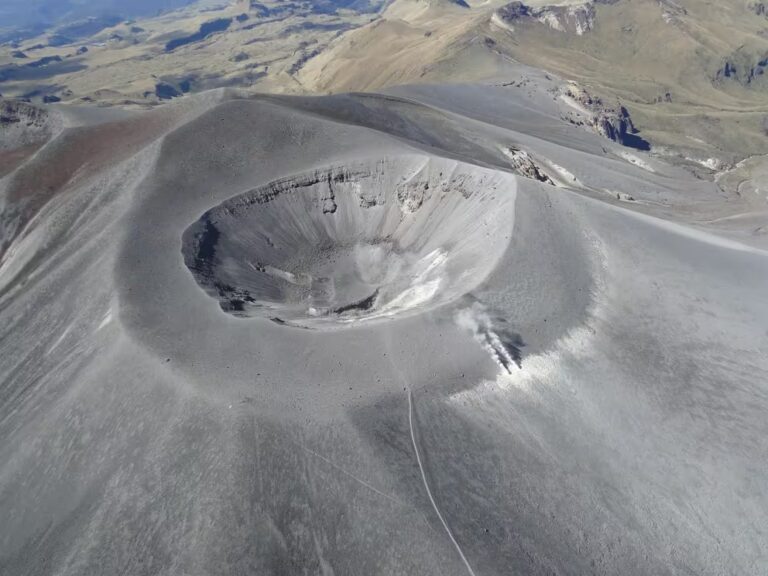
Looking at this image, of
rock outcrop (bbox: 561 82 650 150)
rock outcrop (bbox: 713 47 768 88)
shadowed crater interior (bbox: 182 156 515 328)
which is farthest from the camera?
rock outcrop (bbox: 713 47 768 88)

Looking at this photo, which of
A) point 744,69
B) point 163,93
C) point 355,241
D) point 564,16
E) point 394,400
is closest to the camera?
point 394,400

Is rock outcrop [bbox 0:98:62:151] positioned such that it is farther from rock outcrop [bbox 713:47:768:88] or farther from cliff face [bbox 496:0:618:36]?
rock outcrop [bbox 713:47:768:88]

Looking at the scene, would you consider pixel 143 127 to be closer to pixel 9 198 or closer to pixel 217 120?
pixel 217 120

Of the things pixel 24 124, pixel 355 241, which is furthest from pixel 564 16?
pixel 24 124

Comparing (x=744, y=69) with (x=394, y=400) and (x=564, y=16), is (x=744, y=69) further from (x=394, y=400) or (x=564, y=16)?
(x=394, y=400)

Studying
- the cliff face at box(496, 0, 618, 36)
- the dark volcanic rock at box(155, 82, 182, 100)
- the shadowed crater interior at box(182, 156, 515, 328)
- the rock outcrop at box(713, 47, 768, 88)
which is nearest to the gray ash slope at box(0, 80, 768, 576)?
the shadowed crater interior at box(182, 156, 515, 328)

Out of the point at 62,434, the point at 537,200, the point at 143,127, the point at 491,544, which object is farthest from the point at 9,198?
the point at 491,544
